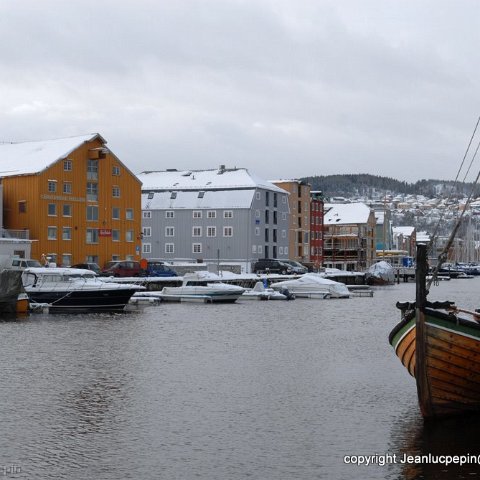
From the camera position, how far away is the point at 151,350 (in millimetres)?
33094

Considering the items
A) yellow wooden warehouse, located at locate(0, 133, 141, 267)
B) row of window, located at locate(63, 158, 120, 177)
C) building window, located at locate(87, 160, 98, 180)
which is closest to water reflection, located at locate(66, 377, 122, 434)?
yellow wooden warehouse, located at locate(0, 133, 141, 267)

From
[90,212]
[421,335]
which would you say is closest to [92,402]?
[421,335]

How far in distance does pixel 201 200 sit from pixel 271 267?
1686 centimetres

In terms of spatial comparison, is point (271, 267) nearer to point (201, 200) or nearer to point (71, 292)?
point (201, 200)

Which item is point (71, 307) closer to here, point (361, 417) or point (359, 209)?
point (361, 417)

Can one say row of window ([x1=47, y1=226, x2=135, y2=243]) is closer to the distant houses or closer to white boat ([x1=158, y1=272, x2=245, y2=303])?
the distant houses

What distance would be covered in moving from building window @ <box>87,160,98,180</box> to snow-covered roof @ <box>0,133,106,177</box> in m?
2.45

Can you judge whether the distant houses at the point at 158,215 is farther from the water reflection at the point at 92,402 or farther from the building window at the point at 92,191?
the water reflection at the point at 92,402

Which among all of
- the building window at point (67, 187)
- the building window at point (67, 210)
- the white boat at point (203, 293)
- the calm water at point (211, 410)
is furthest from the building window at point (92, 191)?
the calm water at point (211, 410)

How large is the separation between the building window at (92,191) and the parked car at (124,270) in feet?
29.1

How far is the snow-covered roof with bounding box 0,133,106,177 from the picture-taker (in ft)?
283

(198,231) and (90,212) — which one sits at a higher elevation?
(90,212)

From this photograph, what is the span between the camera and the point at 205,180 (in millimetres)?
125688

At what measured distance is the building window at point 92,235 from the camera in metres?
89.0
